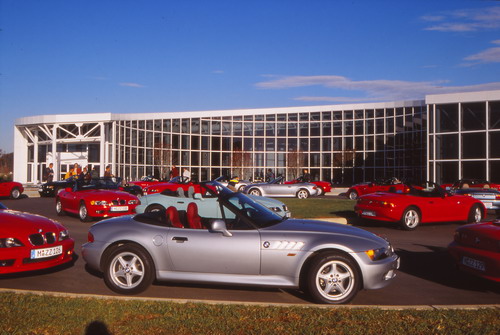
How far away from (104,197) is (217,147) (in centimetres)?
4555

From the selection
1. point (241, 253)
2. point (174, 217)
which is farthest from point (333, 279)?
point (174, 217)

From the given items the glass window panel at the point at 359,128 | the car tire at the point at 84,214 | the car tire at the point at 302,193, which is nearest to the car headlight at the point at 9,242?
the car tire at the point at 84,214

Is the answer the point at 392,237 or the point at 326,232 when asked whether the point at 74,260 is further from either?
the point at 392,237

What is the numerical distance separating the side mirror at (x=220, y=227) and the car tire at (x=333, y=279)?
1.10m

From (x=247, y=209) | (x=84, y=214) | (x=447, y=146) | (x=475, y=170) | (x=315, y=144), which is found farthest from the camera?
(x=315, y=144)

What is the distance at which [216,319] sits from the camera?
15.4 ft

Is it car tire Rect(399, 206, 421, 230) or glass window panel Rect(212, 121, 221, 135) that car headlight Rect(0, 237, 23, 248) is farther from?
glass window panel Rect(212, 121, 221, 135)

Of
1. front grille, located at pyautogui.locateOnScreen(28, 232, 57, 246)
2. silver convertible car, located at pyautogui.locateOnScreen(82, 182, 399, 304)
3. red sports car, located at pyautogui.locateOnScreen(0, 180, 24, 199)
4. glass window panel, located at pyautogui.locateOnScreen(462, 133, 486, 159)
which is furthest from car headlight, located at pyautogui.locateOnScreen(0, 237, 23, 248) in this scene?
glass window panel, located at pyautogui.locateOnScreen(462, 133, 486, 159)

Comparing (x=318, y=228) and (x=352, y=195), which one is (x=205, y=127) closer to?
(x=352, y=195)

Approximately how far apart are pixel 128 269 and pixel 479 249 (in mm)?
4735

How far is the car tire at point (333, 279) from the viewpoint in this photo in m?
5.57

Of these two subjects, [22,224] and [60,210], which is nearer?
[22,224]

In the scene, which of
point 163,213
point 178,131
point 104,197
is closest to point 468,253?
point 163,213

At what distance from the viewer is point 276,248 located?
566 cm
